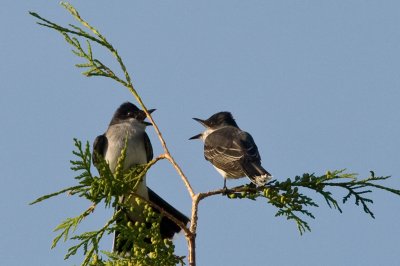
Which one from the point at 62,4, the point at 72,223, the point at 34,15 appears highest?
the point at 62,4

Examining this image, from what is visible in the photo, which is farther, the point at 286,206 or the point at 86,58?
the point at 86,58

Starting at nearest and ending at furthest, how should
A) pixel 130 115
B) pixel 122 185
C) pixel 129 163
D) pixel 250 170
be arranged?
pixel 122 185 → pixel 250 170 → pixel 129 163 → pixel 130 115

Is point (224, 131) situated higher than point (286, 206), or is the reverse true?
point (224, 131)

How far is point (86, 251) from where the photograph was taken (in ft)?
13.6

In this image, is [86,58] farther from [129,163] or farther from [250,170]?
[129,163]

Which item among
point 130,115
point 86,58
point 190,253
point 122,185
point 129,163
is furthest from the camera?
point 130,115

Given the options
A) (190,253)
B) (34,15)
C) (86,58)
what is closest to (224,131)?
(86,58)

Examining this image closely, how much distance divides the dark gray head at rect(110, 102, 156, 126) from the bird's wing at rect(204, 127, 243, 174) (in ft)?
2.83

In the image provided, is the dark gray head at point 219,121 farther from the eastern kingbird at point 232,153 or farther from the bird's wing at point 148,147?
the bird's wing at point 148,147

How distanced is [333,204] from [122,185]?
4.53ft

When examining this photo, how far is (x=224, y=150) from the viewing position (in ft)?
25.7

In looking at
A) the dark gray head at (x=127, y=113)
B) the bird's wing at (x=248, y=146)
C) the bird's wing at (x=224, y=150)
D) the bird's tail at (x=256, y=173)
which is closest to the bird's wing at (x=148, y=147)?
the dark gray head at (x=127, y=113)

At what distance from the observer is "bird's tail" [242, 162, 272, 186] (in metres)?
5.91

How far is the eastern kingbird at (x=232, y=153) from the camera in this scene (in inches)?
263
